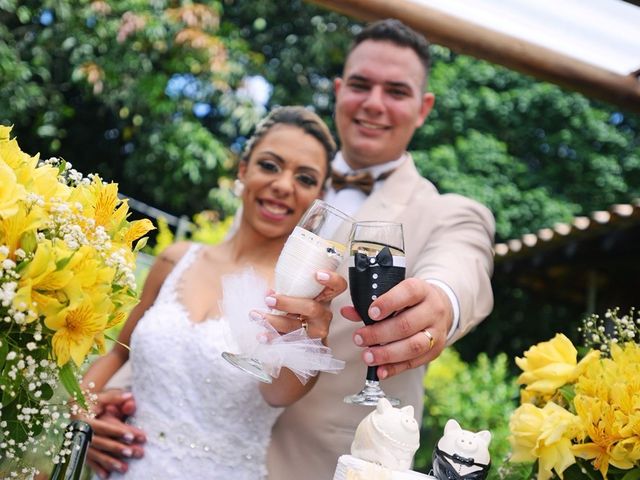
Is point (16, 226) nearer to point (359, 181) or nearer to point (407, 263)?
point (407, 263)

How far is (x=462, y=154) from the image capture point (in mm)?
13219

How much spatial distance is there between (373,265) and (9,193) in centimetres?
63

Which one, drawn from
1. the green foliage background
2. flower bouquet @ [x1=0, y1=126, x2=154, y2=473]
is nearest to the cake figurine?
flower bouquet @ [x1=0, y1=126, x2=154, y2=473]

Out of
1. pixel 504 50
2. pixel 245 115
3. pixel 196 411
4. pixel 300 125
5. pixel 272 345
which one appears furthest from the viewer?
pixel 245 115

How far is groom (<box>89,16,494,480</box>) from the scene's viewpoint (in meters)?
1.47

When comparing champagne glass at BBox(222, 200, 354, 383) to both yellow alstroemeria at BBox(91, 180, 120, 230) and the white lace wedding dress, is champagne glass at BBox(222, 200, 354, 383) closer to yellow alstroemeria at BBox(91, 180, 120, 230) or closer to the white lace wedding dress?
yellow alstroemeria at BBox(91, 180, 120, 230)

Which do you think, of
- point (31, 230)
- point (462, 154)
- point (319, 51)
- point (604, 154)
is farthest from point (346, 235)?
point (604, 154)

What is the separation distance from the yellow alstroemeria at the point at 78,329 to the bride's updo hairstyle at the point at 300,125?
1298 millimetres

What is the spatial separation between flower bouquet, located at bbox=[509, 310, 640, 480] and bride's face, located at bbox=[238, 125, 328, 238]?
3.14 ft

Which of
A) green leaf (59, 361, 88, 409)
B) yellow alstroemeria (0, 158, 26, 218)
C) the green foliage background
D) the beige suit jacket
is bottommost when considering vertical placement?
the green foliage background

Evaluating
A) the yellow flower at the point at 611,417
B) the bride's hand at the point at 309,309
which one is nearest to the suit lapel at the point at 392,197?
the bride's hand at the point at 309,309

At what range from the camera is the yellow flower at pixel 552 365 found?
1.53 m

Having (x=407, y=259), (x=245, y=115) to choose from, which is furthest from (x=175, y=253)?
(x=245, y=115)

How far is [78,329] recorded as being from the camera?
118cm
